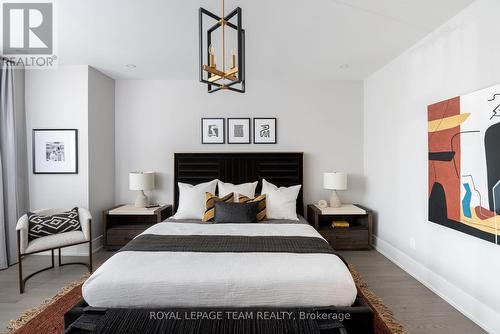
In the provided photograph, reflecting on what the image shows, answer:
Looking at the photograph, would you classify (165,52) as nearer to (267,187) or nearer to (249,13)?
(249,13)

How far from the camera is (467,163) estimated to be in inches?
84.7

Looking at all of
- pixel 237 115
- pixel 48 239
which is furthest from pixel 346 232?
pixel 48 239

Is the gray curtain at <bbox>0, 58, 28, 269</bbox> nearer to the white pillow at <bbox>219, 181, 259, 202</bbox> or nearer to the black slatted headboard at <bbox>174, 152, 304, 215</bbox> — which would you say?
the black slatted headboard at <bbox>174, 152, 304, 215</bbox>

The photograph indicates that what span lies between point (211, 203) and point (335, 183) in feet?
6.02

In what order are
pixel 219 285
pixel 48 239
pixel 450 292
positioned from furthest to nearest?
1. pixel 48 239
2. pixel 450 292
3. pixel 219 285

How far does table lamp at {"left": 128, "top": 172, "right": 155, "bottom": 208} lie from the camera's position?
3699 millimetres

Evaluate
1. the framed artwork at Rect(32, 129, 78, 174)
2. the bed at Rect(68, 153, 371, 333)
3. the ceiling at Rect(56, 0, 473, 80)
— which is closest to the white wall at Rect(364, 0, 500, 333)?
Answer: the ceiling at Rect(56, 0, 473, 80)

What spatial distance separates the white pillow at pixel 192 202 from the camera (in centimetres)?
331

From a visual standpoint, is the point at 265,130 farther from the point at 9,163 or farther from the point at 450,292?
the point at 9,163

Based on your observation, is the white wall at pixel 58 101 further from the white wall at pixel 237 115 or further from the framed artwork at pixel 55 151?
the white wall at pixel 237 115

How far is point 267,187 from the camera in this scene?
11.7 ft

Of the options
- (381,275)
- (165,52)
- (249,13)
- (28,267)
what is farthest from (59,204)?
(381,275)

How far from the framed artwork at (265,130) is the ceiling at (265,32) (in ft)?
2.52

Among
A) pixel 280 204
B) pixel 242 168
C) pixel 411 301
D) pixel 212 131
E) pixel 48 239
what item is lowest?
pixel 411 301
